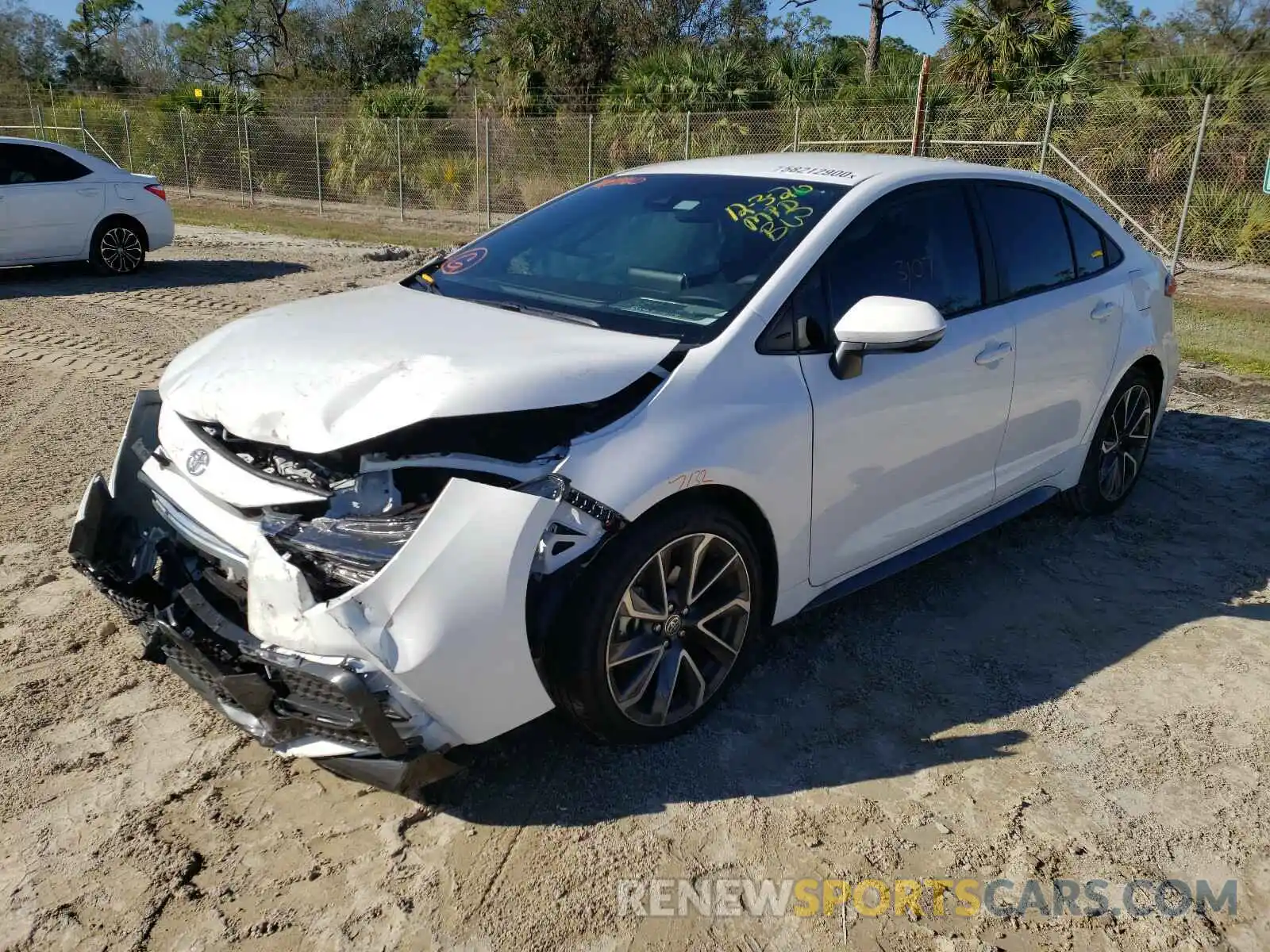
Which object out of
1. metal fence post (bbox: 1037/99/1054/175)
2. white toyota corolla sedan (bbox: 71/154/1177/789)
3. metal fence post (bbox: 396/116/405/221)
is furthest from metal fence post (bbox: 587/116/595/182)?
white toyota corolla sedan (bbox: 71/154/1177/789)

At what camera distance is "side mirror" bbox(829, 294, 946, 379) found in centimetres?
334

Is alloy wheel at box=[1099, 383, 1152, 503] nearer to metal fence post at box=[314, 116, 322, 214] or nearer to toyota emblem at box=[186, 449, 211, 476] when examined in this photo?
toyota emblem at box=[186, 449, 211, 476]

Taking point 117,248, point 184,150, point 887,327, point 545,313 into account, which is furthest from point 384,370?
point 184,150

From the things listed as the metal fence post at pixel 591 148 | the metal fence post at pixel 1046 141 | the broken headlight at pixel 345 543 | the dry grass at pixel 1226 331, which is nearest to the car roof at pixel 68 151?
the metal fence post at pixel 591 148

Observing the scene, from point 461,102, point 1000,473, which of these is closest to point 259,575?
point 1000,473

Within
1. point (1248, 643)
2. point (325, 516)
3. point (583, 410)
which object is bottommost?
point (1248, 643)

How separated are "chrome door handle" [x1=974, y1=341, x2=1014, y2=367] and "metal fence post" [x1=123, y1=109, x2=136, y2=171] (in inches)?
1103

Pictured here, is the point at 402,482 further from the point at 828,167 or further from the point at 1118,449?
the point at 1118,449

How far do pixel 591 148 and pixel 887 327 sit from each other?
1719 cm

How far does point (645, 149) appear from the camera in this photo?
67.2ft

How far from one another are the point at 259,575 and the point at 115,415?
4.60 meters

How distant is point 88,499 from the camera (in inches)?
129

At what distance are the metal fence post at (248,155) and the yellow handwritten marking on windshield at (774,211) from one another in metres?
22.6

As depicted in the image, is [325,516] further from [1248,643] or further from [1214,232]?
[1214,232]
